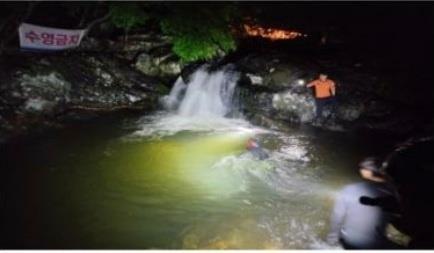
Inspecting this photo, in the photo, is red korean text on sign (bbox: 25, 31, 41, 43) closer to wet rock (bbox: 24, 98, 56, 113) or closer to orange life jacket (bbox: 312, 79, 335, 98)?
wet rock (bbox: 24, 98, 56, 113)

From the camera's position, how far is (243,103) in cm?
1034

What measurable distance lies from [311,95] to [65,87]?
545 cm

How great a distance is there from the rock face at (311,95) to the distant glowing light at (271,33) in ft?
6.18

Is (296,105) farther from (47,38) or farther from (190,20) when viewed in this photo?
(47,38)

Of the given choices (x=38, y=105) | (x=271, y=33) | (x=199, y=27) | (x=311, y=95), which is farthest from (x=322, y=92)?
(x=38, y=105)

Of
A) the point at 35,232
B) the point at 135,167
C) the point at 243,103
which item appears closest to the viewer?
the point at 35,232

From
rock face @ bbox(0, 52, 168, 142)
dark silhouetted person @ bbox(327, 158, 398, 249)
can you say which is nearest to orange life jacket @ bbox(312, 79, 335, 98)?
rock face @ bbox(0, 52, 168, 142)

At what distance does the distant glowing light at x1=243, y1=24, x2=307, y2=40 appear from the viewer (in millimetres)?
12539

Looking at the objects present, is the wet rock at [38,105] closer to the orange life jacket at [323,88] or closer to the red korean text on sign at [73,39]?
the red korean text on sign at [73,39]

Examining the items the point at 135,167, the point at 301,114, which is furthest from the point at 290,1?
the point at 135,167

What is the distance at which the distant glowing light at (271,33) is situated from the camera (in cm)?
1254

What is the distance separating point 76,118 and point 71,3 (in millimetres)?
3173

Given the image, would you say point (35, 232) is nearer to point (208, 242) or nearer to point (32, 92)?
point (208, 242)

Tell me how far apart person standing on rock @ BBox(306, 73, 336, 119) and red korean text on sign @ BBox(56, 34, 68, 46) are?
5648mm
